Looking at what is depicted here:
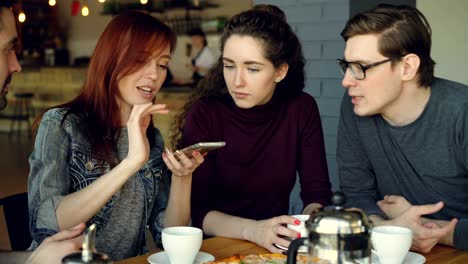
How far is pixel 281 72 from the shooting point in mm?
2488

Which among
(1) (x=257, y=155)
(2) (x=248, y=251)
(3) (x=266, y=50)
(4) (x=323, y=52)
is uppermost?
(3) (x=266, y=50)

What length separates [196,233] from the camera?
1604mm

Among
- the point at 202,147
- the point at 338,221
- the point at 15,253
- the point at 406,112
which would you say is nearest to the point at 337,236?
the point at 338,221

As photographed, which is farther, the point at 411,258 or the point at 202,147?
the point at 202,147

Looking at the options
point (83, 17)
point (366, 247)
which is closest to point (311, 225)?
point (366, 247)

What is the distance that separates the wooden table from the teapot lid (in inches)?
22.1

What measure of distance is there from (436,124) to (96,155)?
3.65ft

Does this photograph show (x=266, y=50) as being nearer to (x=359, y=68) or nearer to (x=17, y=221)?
(x=359, y=68)

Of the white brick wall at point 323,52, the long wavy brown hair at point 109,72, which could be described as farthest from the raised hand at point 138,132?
the white brick wall at point 323,52

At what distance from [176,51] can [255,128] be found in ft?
28.0

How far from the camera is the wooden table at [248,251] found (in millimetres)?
1807

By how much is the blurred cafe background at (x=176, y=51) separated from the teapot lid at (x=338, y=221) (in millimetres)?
2553

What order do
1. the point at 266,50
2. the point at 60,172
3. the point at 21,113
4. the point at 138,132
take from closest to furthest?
the point at 138,132 → the point at 60,172 → the point at 266,50 → the point at 21,113

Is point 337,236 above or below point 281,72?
below
